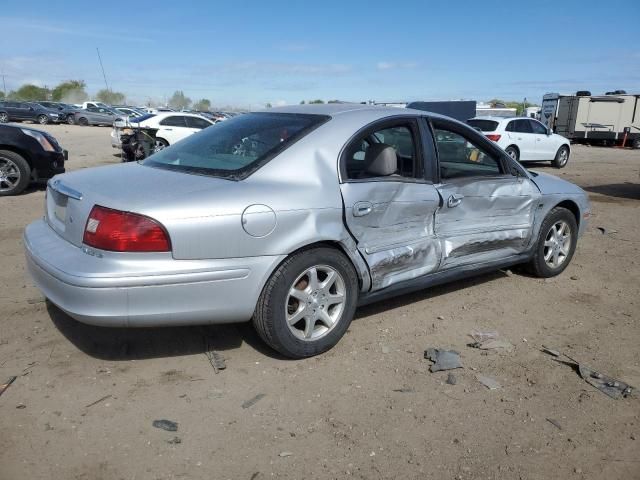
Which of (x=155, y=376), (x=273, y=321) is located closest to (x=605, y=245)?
(x=273, y=321)

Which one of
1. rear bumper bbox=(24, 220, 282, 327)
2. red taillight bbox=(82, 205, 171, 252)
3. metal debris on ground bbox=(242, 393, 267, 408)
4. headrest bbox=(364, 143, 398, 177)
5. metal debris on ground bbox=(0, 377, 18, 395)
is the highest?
headrest bbox=(364, 143, 398, 177)

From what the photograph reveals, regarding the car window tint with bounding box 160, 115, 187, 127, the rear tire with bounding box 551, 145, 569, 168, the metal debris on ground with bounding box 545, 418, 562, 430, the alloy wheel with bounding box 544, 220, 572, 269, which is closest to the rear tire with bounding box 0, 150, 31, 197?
the alloy wheel with bounding box 544, 220, 572, 269

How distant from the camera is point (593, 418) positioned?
118 inches

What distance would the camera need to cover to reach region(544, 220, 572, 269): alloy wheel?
520 centimetres

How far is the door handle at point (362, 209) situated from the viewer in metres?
3.53

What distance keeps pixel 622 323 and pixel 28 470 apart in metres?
4.12

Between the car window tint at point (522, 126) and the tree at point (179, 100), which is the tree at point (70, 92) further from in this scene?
the car window tint at point (522, 126)

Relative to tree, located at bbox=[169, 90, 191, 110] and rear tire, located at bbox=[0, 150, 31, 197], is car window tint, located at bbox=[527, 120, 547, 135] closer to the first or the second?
rear tire, located at bbox=[0, 150, 31, 197]

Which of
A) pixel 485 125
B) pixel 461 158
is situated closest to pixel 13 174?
pixel 461 158

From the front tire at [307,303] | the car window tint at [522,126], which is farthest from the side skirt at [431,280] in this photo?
the car window tint at [522,126]

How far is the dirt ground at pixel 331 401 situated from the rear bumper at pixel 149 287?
0.45 metres

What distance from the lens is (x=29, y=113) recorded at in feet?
127

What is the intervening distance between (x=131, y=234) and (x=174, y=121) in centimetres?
1482

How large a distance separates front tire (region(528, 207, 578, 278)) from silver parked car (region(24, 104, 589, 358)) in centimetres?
59
